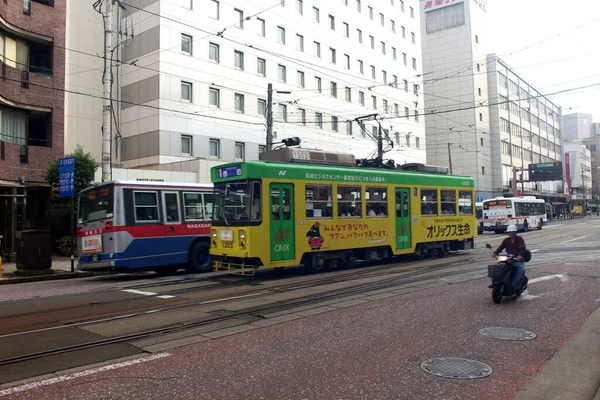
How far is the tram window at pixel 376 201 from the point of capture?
1468cm

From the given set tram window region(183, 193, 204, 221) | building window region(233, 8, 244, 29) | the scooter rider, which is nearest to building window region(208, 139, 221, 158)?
building window region(233, 8, 244, 29)

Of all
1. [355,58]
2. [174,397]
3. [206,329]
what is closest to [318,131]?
[355,58]

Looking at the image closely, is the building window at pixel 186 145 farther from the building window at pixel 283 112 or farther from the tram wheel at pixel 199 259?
the tram wheel at pixel 199 259

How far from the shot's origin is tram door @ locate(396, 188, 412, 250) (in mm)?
15656

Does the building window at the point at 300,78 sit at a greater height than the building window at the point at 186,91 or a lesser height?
greater

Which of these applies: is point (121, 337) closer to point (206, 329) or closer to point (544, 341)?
point (206, 329)

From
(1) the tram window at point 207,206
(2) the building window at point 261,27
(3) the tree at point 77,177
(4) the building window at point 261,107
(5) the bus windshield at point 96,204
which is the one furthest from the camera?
(2) the building window at point 261,27

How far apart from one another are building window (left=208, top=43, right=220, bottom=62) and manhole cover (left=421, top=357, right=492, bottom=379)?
2914cm

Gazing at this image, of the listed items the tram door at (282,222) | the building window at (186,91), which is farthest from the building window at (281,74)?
the tram door at (282,222)

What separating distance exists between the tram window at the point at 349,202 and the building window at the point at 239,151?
19474 mm

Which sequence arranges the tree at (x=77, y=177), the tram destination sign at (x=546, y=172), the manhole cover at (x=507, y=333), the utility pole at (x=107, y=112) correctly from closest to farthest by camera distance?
the manhole cover at (x=507, y=333), the utility pole at (x=107, y=112), the tree at (x=77, y=177), the tram destination sign at (x=546, y=172)

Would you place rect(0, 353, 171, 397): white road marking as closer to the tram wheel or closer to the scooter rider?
the scooter rider

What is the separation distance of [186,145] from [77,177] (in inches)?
383

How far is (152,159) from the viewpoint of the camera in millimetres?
28875
